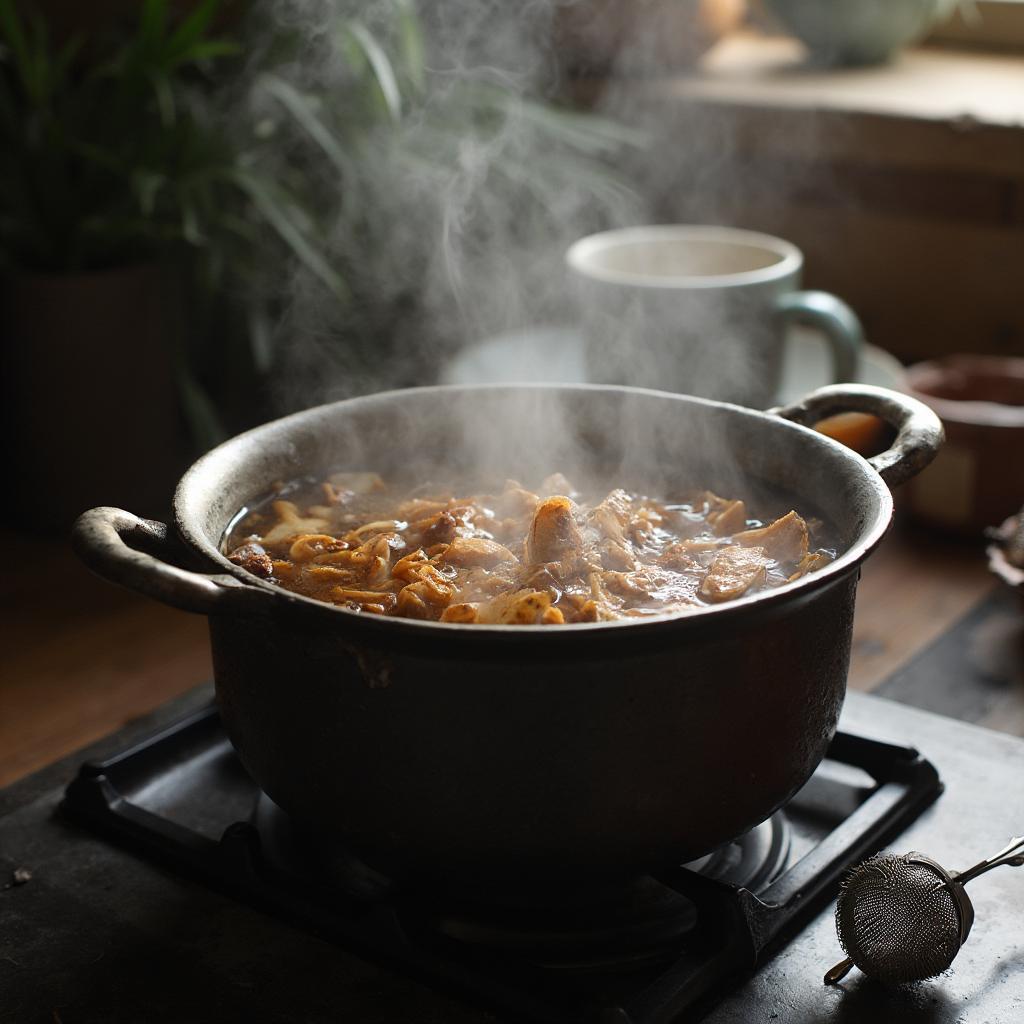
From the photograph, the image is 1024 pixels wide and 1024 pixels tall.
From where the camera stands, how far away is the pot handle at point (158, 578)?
106 cm

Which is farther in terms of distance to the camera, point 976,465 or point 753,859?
point 976,465

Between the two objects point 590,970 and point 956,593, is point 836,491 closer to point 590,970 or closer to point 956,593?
point 590,970

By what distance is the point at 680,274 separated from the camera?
95.0 inches

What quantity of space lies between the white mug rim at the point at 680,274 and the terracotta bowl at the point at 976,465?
0.34 m

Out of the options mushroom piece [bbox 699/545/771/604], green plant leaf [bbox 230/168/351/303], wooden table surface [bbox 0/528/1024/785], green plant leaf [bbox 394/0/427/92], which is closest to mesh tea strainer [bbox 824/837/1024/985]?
mushroom piece [bbox 699/545/771/604]

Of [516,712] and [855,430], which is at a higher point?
[516,712]

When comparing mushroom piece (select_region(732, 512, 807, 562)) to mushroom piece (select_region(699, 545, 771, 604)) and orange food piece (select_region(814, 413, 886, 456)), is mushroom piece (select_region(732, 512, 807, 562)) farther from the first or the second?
orange food piece (select_region(814, 413, 886, 456))

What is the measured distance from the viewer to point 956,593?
6.84 ft

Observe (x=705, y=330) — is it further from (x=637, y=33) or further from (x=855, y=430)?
(x=637, y=33)

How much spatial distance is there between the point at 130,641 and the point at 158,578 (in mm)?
973

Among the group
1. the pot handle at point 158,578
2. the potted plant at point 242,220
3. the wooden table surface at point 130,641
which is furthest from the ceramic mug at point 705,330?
the pot handle at point 158,578

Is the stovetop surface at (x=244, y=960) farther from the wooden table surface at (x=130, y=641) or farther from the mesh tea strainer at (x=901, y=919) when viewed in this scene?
the wooden table surface at (x=130, y=641)

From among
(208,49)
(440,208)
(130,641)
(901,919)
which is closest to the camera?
(901,919)

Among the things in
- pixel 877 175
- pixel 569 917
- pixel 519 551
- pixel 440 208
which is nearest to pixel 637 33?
pixel 877 175
